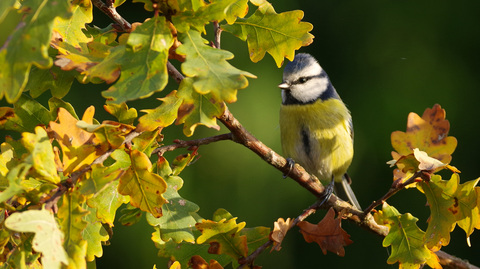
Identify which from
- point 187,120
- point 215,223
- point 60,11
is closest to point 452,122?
point 215,223

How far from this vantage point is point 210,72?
0.84 metres

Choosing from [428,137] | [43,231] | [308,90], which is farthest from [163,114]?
[308,90]

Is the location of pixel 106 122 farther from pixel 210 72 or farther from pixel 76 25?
pixel 76 25

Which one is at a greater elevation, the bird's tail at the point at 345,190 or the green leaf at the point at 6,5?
the green leaf at the point at 6,5

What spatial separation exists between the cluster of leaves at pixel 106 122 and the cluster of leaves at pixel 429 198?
32 centimetres

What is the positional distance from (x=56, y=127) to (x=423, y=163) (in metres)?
0.65

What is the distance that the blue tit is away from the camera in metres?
2.21

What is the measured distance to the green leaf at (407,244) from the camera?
116 cm

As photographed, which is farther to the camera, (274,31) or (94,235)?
(274,31)

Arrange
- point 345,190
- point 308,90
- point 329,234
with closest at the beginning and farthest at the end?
point 329,234 → point 308,90 → point 345,190

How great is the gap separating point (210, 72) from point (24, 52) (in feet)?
0.83

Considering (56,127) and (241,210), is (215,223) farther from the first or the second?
(241,210)

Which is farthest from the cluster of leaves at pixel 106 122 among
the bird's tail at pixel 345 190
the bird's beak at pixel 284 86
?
the bird's tail at pixel 345 190

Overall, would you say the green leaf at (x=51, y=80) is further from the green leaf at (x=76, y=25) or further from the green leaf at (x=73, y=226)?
the green leaf at (x=73, y=226)
